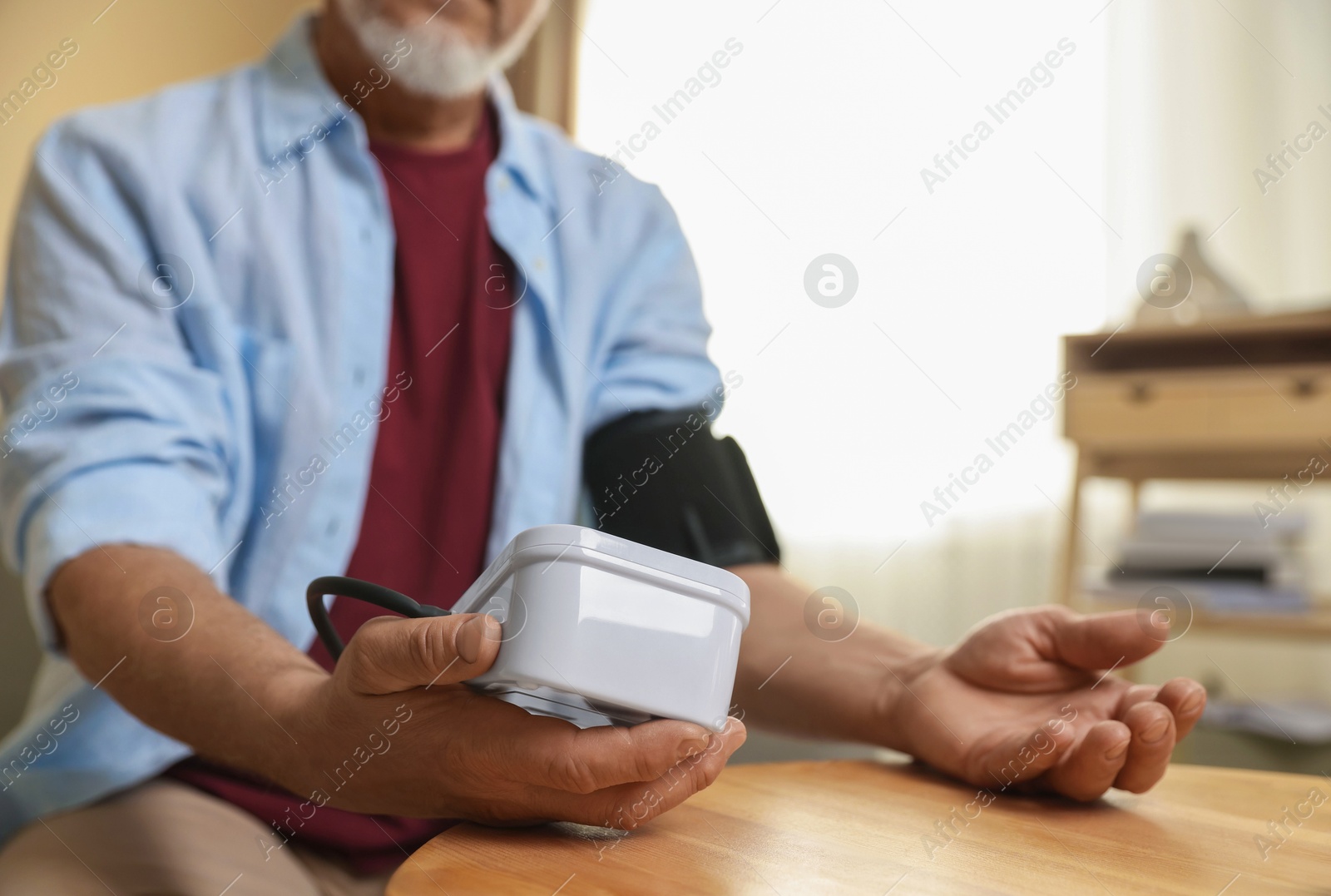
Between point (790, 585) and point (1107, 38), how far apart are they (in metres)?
1.75

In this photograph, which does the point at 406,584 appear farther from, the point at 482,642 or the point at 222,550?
the point at 482,642

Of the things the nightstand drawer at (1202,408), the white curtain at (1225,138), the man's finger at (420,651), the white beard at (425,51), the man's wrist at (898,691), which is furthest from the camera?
the white curtain at (1225,138)

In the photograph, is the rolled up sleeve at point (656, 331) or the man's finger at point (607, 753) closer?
the man's finger at point (607, 753)

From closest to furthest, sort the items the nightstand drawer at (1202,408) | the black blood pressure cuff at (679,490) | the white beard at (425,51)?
1. the black blood pressure cuff at (679,490)
2. the white beard at (425,51)
3. the nightstand drawer at (1202,408)


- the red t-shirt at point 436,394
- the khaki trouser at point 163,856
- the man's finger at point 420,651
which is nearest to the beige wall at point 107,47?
the red t-shirt at point 436,394

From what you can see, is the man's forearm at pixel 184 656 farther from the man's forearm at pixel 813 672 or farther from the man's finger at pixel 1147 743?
the man's finger at pixel 1147 743

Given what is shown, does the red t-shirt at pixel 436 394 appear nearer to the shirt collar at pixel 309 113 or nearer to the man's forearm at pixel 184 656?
the shirt collar at pixel 309 113

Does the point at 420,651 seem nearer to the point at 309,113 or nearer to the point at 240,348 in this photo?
the point at 240,348

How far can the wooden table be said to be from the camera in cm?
37

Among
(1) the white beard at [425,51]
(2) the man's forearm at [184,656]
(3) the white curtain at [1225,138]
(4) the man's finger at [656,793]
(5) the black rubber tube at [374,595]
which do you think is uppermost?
(3) the white curtain at [1225,138]

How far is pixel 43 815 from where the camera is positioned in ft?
2.00

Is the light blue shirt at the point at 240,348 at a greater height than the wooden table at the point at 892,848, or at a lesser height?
greater

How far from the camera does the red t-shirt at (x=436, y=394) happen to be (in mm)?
779

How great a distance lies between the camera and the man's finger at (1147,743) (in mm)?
487
